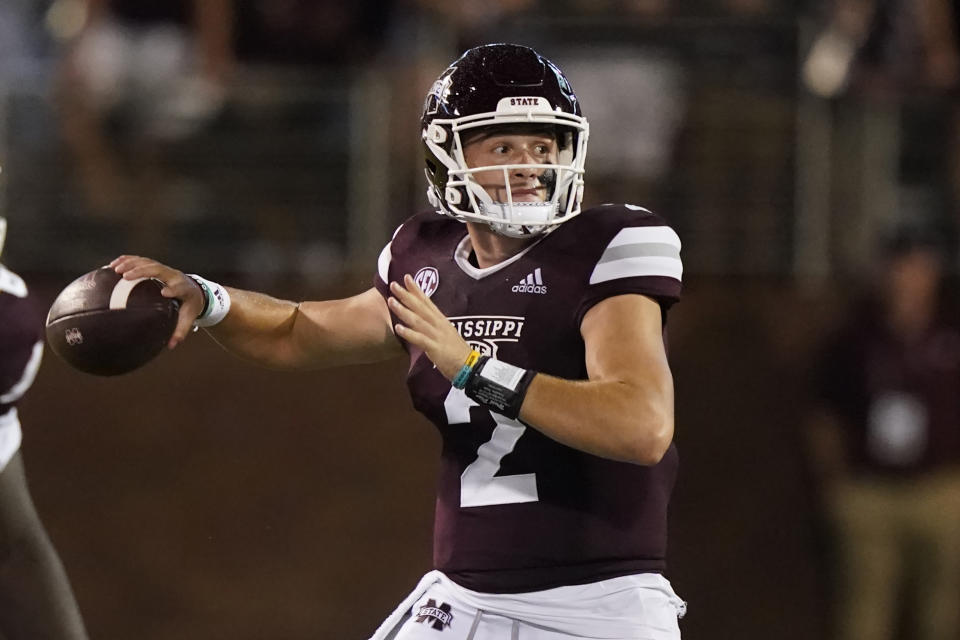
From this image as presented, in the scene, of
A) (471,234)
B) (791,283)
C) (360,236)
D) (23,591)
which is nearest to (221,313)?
(471,234)

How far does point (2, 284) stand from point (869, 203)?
441cm

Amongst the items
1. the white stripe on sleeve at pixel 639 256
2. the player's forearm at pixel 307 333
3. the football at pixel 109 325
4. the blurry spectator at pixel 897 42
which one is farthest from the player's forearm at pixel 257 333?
the blurry spectator at pixel 897 42

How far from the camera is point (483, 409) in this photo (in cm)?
325

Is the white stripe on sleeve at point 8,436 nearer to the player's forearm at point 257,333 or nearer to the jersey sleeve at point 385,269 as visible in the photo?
the player's forearm at point 257,333

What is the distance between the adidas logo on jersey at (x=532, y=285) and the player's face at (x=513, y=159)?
0.17 metres

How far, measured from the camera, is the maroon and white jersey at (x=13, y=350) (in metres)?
3.97

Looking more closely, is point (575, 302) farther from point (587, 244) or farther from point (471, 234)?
point (471, 234)

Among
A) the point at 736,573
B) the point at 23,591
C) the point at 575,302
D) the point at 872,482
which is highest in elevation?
the point at 575,302

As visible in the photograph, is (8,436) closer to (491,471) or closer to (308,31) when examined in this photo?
(491,471)

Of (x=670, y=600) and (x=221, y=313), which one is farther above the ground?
(x=221, y=313)

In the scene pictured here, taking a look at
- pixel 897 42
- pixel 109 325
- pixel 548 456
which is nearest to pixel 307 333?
pixel 109 325

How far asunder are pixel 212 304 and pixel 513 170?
2.76ft

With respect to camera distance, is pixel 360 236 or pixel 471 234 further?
pixel 360 236

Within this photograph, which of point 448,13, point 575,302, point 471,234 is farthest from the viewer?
point 448,13
